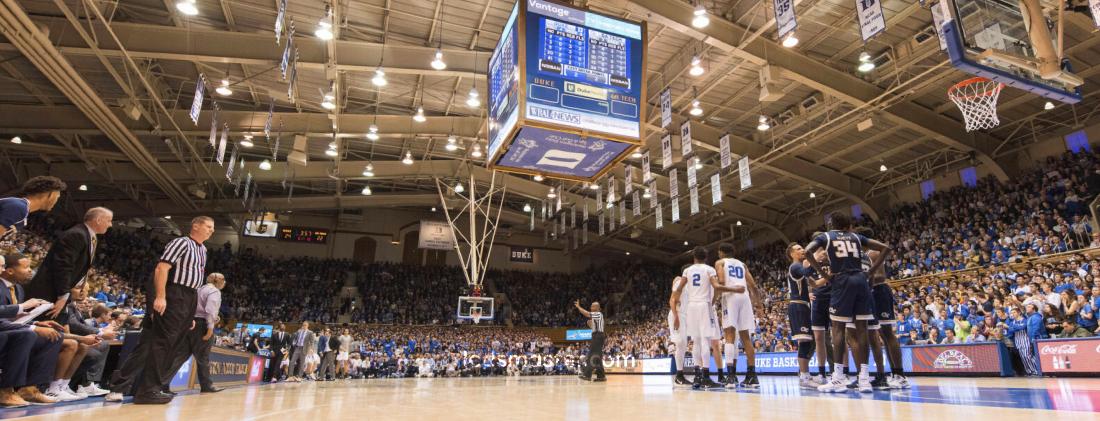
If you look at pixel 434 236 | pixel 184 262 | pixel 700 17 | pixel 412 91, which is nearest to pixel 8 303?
pixel 184 262

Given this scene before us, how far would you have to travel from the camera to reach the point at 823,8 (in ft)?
41.8

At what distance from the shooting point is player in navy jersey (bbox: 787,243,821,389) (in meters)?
7.03

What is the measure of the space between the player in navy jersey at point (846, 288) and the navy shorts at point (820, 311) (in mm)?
514

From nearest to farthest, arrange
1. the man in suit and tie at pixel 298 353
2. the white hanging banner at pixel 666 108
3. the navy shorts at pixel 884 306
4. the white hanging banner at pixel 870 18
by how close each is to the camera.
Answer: the navy shorts at pixel 884 306 → the white hanging banner at pixel 870 18 → the white hanging banner at pixel 666 108 → the man in suit and tie at pixel 298 353

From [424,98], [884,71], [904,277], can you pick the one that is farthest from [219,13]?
[904,277]

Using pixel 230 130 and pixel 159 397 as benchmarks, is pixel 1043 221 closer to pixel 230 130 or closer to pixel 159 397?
pixel 159 397

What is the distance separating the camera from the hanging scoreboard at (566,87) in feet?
26.7

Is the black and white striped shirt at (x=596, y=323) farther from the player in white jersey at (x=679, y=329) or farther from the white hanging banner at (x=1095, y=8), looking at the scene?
the white hanging banner at (x=1095, y=8)

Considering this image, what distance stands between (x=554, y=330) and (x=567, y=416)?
31.9 metres

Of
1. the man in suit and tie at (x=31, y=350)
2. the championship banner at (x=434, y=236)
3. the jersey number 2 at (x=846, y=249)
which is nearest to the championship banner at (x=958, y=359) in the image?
the jersey number 2 at (x=846, y=249)

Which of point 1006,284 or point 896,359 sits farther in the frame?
point 1006,284

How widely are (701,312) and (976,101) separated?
34.8 ft

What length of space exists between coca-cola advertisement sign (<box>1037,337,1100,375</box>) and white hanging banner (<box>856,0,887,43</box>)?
6214 millimetres

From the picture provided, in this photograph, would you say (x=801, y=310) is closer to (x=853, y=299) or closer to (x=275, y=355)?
(x=853, y=299)
